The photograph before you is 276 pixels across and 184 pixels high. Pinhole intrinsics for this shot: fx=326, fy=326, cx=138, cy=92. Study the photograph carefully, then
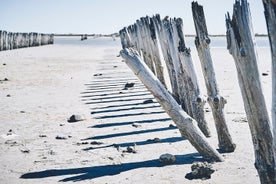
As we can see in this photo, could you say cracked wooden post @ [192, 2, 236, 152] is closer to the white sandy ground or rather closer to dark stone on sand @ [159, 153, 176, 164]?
the white sandy ground

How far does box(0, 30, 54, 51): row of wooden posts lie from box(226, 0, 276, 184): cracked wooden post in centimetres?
3767

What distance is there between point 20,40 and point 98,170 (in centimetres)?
4510

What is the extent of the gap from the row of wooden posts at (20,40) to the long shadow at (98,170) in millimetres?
35955

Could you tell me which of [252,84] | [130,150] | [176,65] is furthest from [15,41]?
[252,84]

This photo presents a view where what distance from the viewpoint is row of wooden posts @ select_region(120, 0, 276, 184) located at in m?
2.70

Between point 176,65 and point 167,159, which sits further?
point 176,65

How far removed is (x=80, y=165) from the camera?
434cm

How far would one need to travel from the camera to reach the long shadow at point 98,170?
397 cm

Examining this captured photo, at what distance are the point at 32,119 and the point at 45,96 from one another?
2.78 meters

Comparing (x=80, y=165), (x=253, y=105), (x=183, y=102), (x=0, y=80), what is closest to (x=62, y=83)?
(x=0, y=80)

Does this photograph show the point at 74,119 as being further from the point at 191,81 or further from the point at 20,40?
the point at 20,40

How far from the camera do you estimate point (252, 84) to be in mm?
2754

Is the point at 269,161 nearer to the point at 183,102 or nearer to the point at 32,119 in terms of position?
the point at 183,102

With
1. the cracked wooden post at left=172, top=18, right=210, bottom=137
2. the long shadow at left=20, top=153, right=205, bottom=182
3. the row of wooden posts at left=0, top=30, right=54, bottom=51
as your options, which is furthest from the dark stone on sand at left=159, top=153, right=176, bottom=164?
the row of wooden posts at left=0, top=30, right=54, bottom=51
